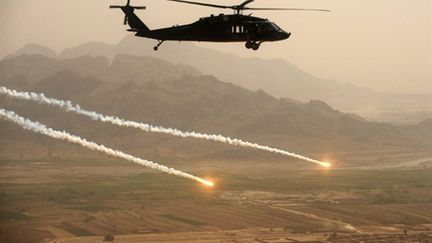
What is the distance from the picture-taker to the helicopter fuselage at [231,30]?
6562 cm

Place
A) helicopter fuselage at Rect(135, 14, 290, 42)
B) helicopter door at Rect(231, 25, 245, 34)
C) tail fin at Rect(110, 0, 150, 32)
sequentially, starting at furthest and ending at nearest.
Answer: tail fin at Rect(110, 0, 150, 32) → helicopter door at Rect(231, 25, 245, 34) → helicopter fuselage at Rect(135, 14, 290, 42)

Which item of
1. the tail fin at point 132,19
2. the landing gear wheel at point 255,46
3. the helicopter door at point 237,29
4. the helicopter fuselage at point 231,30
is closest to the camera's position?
the landing gear wheel at point 255,46

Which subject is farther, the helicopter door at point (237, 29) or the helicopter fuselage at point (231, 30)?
the helicopter door at point (237, 29)

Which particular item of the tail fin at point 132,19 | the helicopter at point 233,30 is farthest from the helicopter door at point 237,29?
the tail fin at point 132,19

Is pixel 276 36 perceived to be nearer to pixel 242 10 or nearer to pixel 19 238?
pixel 242 10

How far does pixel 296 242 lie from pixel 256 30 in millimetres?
140309

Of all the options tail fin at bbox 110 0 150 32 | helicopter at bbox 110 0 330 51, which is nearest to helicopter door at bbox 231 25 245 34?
helicopter at bbox 110 0 330 51

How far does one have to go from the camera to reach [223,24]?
6569 centimetres

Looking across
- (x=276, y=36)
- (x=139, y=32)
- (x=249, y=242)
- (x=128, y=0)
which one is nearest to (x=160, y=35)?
(x=139, y=32)

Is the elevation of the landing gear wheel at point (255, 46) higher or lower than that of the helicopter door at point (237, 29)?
lower

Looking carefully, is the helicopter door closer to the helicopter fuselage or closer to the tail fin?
the helicopter fuselage

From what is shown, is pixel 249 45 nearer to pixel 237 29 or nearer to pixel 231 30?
pixel 237 29

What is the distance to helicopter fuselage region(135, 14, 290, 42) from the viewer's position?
6562 centimetres

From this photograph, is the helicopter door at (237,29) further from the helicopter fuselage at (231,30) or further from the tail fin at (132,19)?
the tail fin at (132,19)
